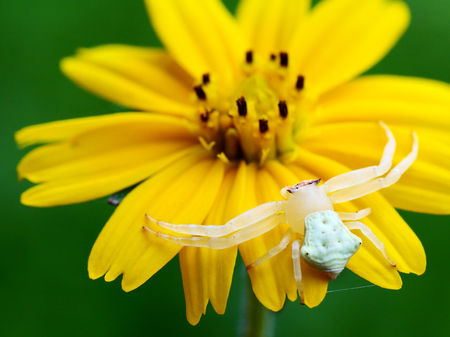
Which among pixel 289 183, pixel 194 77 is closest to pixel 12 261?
pixel 194 77

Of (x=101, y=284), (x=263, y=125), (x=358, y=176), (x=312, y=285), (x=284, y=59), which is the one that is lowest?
(x=101, y=284)

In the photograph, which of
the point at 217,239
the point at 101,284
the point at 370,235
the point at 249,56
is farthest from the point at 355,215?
the point at 101,284

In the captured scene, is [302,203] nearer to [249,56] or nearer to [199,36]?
[249,56]

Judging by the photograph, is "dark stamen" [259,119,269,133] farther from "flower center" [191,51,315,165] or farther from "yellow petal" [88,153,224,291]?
"yellow petal" [88,153,224,291]

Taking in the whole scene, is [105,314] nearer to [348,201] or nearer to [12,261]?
[12,261]

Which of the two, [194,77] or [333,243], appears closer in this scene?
[333,243]

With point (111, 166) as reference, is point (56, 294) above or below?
below
